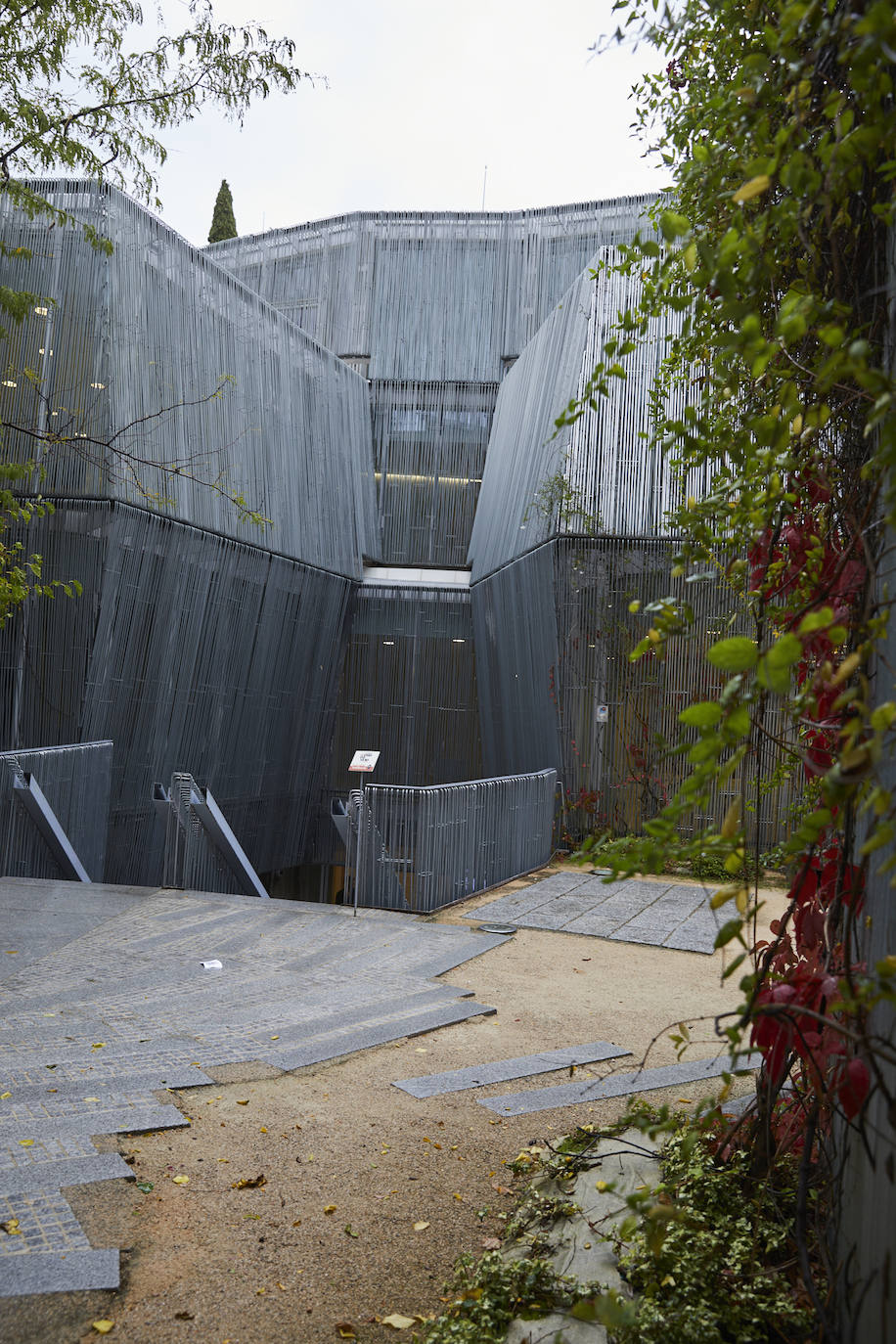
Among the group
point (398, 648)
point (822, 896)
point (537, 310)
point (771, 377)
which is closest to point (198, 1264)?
point (822, 896)

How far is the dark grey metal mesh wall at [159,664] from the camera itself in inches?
460

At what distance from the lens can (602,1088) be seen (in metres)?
4.61

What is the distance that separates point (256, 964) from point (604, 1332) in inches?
169

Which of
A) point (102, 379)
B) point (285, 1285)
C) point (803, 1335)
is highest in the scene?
point (102, 379)

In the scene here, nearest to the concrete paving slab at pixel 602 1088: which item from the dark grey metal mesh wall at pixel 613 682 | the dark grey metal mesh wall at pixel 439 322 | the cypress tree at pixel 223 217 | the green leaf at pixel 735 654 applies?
the green leaf at pixel 735 654

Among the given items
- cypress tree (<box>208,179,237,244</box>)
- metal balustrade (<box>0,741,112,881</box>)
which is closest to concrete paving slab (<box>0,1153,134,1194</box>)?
metal balustrade (<box>0,741,112,881</box>)

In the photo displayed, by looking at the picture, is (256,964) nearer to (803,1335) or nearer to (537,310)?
(803,1335)

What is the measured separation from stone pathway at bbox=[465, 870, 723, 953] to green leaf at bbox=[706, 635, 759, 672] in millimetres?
5993

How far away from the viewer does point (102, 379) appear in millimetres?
11477

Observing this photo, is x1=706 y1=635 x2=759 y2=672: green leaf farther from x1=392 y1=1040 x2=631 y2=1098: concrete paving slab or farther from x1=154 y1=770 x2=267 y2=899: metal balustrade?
x1=154 y1=770 x2=267 y2=899: metal balustrade

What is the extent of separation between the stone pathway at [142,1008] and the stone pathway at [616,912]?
0.87 metres

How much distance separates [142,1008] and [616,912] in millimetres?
4387

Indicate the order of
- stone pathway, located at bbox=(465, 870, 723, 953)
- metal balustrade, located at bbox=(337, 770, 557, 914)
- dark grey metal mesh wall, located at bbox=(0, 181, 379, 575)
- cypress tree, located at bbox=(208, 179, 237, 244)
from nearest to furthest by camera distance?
1. stone pathway, located at bbox=(465, 870, 723, 953)
2. metal balustrade, located at bbox=(337, 770, 557, 914)
3. dark grey metal mesh wall, located at bbox=(0, 181, 379, 575)
4. cypress tree, located at bbox=(208, 179, 237, 244)

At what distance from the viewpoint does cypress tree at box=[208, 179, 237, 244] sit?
2517cm
